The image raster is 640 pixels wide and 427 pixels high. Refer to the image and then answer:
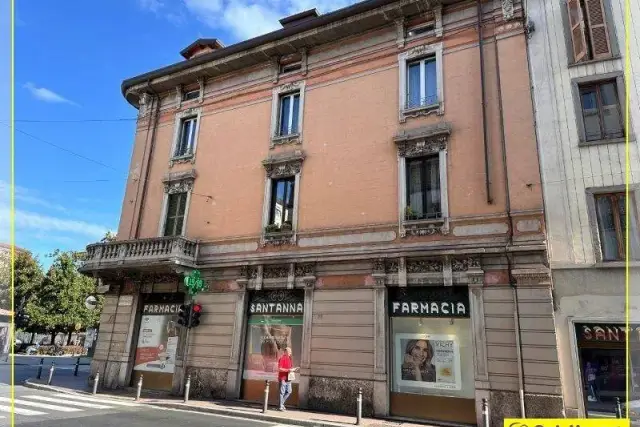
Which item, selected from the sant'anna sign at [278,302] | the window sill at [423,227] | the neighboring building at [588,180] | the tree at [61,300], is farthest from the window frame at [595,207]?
the tree at [61,300]

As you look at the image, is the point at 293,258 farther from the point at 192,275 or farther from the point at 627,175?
the point at 627,175

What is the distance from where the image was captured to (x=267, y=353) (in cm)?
1399

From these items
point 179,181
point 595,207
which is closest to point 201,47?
point 179,181

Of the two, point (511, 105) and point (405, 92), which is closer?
point (511, 105)

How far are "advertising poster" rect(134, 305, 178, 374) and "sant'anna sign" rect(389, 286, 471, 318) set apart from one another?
821cm

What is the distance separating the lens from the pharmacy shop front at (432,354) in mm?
11180

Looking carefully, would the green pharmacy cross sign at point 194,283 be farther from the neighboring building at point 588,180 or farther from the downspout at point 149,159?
the neighboring building at point 588,180

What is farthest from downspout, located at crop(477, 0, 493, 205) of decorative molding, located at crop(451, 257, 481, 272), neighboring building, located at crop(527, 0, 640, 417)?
decorative molding, located at crop(451, 257, 481, 272)

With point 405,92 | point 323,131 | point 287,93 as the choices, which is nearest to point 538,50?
point 405,92

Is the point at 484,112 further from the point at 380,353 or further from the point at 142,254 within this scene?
the point at 142,254

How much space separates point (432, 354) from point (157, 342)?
1006 centimetres

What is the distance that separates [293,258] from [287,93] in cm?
659

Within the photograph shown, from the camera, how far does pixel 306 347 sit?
13.1 metres

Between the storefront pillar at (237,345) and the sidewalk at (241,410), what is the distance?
0.48 meters
